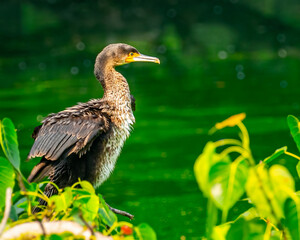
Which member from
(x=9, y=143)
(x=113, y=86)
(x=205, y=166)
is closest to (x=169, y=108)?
(x=113, y=86)

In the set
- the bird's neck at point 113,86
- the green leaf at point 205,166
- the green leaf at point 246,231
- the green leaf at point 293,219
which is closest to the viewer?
the green leaf at point 205,166

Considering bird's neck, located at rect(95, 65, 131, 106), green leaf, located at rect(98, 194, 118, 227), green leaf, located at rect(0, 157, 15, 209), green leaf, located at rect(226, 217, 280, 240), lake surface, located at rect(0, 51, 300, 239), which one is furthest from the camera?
lake surface, located at rect(0, 51, 300, 239)

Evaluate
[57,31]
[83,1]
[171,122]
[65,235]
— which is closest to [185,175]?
[171,122]

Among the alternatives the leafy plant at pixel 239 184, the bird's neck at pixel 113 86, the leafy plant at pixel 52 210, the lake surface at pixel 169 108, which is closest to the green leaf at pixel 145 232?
the leafy plant at pixel 52 210

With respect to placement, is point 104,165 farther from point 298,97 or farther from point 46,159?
point 298,97

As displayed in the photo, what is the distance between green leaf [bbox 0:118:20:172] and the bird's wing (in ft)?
8.32

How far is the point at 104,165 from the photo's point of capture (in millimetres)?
5066

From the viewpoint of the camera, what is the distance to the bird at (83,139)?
15.6ft

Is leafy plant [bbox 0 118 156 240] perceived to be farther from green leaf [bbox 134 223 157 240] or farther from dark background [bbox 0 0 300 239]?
dark background [bbox 0 0 300 239]

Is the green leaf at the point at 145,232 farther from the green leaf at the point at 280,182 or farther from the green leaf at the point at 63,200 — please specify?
the green leaf at the point at 280,182

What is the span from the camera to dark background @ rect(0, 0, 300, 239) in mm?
8836

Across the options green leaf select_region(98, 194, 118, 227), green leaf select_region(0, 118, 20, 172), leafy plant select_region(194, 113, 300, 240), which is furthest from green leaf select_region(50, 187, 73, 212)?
leafy plant select_region(194, 113, 300, 240)

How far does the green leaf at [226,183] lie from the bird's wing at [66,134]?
2972 millimetres

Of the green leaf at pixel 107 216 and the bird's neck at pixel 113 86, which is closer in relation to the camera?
the green leaf at pixel 107 216
